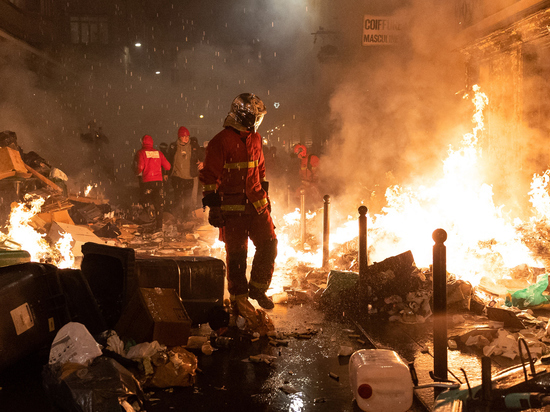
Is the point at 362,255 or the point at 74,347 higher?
the point at 362,255

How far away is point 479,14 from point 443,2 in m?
1.28

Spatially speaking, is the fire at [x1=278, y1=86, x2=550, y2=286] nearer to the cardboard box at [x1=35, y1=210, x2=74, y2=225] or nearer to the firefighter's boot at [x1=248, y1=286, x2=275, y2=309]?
the firefighter's boot at [x1=248, y1=286, x2=275, y2=309]

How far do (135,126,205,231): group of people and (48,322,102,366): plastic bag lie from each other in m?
8.81

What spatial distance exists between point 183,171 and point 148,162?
1.06 metres

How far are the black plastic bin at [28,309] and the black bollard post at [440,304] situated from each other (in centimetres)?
284

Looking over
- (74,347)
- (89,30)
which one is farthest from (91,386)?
(89,30)

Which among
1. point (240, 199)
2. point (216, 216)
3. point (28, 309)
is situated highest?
point (240, 199)

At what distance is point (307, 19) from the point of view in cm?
2105

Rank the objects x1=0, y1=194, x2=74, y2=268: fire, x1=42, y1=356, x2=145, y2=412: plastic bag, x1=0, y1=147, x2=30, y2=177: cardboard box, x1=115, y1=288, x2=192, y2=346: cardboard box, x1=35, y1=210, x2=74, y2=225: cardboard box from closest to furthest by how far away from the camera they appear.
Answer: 1. x1=42, y1=356, x2=145, y2=412: plastic bag
2. x1=115, y1=288, x2=192, y2=346: cardboard box
3. x1=0, y1=194, x2=74, y2=268: fire
4. x1=0, y1=147, x2=30, y2=177: cardboard box
5. x1=35, y1=210, x2=74, y2=225: cardboard box

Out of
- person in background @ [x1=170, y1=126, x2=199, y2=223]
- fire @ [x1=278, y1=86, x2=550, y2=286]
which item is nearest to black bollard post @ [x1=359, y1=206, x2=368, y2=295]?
fire @ [x1=278, y1=86, x2=550, y2=286]

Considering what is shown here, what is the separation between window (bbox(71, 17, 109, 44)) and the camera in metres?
21.1

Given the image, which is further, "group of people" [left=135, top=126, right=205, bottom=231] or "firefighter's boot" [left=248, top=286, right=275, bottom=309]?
"group of people" [left=135, top=126, right=205, bottom=231]

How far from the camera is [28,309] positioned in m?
3.44

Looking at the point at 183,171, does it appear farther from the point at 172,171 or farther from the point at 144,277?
the point at 144,277
